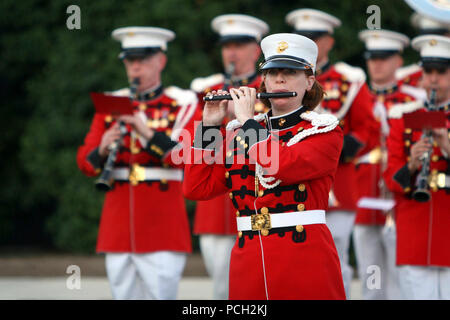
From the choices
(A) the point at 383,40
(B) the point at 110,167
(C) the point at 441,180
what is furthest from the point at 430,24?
(B) the point at 110,167

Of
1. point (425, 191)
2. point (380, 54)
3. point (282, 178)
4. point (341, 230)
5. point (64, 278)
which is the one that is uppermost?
point (380, 54)

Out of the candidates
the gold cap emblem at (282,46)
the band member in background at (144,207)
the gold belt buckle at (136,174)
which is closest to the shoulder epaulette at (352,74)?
the band member in background at (144,207)

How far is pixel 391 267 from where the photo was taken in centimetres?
780

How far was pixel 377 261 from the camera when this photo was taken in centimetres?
793

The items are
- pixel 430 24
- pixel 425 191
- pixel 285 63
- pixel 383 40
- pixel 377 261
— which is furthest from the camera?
pixel 430 24

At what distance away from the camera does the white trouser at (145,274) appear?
21.3ft

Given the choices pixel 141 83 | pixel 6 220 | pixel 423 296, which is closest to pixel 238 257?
pixel 423 296

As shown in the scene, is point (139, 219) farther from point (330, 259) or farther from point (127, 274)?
point (330, 259)

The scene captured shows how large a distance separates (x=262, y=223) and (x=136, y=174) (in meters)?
2.44

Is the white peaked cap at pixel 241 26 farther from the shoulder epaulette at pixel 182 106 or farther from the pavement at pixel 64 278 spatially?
the pavement at pixel 64 278

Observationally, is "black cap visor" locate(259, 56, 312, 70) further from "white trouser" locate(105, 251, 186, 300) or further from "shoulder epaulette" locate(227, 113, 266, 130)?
A: "white trouser" locate(105, 251, 186, 300)

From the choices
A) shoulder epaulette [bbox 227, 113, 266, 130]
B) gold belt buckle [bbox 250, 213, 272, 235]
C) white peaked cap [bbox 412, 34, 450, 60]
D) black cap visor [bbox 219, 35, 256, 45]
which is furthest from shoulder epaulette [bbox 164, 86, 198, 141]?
gold belt buckle [bbox 250, 213, 272, 235]

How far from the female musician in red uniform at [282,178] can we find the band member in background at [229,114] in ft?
7.91

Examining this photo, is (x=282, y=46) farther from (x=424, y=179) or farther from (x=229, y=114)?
(x=229, y=114)
